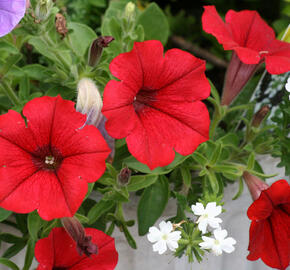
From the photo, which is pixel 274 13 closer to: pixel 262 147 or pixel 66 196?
pixel 262 147

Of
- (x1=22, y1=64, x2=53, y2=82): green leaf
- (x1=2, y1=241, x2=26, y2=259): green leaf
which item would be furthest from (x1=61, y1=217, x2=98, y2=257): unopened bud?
(x1=22, y1=64, x2=53, y2=82): green leaf

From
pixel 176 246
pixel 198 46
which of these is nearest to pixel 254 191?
pixel 176 246

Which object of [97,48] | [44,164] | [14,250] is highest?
[97,48]

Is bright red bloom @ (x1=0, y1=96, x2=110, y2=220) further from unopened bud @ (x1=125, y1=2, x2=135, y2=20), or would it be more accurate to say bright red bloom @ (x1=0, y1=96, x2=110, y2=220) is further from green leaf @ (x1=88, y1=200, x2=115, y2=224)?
unopened bud @ (x1=125, y1=2, x2=135, y2=20)

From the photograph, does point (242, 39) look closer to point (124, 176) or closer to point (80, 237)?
point (124, 176)

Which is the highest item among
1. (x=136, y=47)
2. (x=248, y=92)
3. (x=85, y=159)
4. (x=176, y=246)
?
(x=136, y=47)

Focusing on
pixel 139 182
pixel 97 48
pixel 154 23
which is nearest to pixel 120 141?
pixel 139 182
